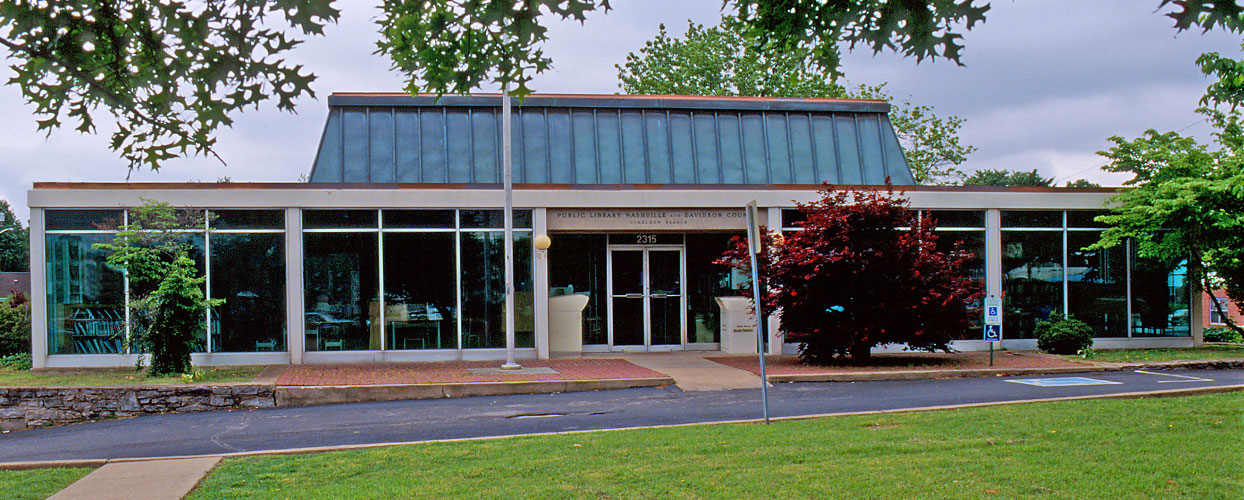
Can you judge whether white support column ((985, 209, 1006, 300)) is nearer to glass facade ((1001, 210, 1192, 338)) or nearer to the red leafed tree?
glass facade ((1001, 210, 1192, 338))

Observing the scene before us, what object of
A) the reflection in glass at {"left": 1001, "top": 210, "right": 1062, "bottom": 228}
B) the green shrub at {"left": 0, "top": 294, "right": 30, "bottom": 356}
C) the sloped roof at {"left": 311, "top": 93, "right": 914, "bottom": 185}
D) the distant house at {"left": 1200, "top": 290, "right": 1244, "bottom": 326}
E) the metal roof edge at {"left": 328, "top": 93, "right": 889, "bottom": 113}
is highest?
the metal roof edge at {"left": 328, "top": 93, "right": 889, "bottom": 113}

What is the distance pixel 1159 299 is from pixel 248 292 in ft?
58.1

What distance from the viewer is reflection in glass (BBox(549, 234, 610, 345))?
19047mm

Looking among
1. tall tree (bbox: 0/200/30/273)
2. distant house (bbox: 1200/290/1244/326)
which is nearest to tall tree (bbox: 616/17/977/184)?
distant house (bbox: 1200/290/1244/326)

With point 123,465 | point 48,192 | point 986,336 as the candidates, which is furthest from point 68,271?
point 986,336

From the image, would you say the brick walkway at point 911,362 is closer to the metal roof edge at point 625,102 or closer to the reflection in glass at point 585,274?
the reflection in glass at point 585,274

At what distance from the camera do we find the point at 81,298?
16.3m

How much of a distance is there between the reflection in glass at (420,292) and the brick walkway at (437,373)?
26.6 inches

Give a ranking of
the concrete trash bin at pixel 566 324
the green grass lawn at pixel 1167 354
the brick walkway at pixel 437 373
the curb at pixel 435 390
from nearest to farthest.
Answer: the curb at pixel 435 390 → the brick walkway at pixel 437 373 → the green grass lawn at pixel 1167 354 → the concrete trash bin at pixel 566 324

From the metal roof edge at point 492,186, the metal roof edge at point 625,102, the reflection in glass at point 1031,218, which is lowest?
the reflection in glass at point 1031,218

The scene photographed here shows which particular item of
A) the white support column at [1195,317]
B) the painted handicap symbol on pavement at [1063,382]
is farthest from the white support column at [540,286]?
the white support column at [1195,317]

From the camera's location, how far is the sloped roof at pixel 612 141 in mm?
19891

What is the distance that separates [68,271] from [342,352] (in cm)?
478

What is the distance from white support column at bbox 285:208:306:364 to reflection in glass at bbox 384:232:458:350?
1.47 m
